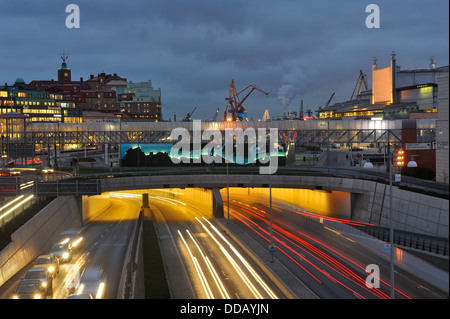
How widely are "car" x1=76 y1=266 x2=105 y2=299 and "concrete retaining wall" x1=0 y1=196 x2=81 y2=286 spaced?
19.3 ft

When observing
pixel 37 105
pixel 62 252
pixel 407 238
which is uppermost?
pixel 37 105

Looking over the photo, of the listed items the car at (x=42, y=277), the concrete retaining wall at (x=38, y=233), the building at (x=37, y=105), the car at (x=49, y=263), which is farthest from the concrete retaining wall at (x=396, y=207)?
the building at (x=37, y=105)

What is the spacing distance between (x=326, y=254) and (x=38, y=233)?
28856mm

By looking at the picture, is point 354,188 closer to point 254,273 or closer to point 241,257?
point 241,257

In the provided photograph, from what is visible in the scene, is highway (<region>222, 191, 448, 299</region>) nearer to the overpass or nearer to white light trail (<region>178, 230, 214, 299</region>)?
white light trail (<region>178, 230, 214, 299</region>)

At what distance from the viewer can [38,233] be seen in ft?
149

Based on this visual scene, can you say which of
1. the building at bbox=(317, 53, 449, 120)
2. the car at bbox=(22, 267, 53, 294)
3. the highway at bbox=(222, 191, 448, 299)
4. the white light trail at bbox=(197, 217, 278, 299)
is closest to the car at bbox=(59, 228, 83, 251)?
the car at bbox=(22, 267, 53, 294)

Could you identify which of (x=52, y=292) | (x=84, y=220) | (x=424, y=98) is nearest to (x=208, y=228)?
(x=84, y=220)

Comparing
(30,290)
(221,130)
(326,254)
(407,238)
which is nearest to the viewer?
(407,238)

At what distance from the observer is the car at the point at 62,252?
40500 millimetres

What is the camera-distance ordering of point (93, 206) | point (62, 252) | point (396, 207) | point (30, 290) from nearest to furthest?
1. point (30, 290)
2. point (62, 252)
3. point (396, 207)
4. point (93, 206)

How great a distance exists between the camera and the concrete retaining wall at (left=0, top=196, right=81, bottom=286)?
35.8 m

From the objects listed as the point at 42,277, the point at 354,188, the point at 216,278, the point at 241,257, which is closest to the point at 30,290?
the point at 42,277

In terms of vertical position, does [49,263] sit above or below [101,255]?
above
